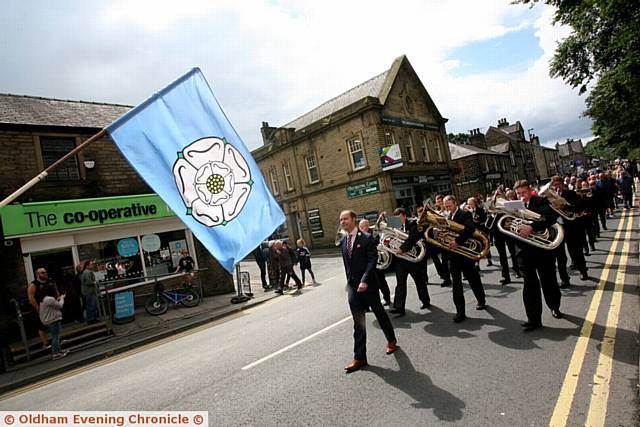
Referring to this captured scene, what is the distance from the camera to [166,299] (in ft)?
38.5

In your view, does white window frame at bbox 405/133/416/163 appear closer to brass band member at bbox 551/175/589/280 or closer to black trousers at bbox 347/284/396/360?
brass band member at bbox 551/175/589/280

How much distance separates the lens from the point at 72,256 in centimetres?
1135

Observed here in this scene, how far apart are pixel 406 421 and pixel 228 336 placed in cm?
519

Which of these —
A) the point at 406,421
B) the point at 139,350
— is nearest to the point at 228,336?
the point at 139,350

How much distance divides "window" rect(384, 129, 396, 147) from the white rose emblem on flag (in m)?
19.2

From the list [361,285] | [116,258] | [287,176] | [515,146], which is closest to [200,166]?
[361,285]

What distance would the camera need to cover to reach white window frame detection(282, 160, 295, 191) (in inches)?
1083

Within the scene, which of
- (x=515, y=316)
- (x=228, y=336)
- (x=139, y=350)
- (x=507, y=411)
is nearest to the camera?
(x=507, y=411)

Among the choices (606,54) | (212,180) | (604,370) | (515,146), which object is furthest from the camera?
(515,146)

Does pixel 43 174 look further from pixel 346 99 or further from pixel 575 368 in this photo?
pixel 346 99

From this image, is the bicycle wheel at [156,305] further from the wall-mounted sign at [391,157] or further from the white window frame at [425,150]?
the white window frame at [425,150]

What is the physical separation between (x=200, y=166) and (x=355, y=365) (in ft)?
10.5

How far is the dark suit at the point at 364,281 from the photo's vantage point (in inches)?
182

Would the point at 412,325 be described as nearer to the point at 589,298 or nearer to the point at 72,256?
the point at 589,298
